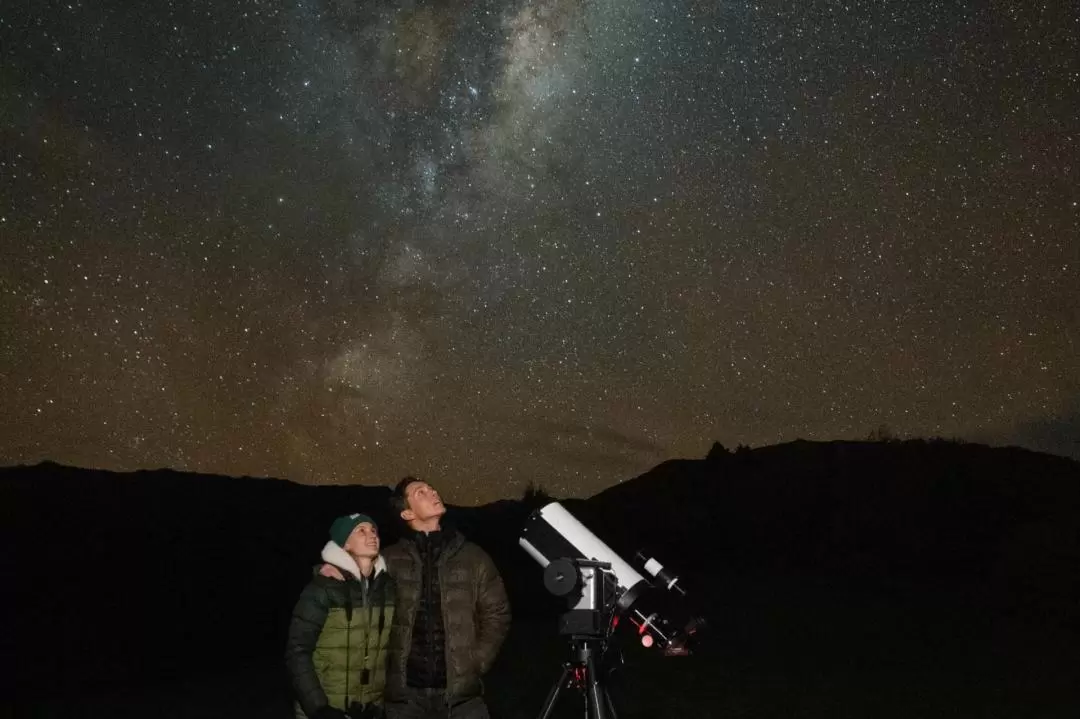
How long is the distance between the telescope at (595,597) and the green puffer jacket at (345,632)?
728 millimetres

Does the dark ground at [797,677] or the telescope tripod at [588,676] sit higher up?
the telescope tripod at [588,676]

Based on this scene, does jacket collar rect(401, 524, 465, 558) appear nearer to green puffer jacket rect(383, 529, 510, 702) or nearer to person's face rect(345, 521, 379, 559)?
green puffer jacket rect(383, 529, 510, 702)

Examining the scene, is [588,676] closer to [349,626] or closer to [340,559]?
[349,626]

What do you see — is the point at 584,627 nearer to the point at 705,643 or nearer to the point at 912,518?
the point at 705,643

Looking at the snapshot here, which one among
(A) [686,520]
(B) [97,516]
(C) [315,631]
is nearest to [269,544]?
(B) [97,516]

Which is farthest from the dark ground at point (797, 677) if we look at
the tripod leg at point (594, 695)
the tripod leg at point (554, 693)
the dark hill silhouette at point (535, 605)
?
the tripod leg at point (594, 695)

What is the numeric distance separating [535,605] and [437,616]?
936 inches

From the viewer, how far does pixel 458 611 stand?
3.96 meters

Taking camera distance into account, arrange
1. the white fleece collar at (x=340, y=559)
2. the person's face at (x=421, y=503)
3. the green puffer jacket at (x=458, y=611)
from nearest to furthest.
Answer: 1. the white fleece collar at (x=340, y=559)
2. the green puffer jacket at (x=458, y=611)
3. the person's face at (x=421, y=503)

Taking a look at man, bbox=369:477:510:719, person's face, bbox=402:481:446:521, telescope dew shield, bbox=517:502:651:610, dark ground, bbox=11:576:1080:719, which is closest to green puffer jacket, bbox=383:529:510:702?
man, bbox=369:477:510:719

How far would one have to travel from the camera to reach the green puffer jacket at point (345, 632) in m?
3.60

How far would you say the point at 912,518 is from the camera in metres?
34.5

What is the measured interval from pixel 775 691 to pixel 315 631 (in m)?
14.8

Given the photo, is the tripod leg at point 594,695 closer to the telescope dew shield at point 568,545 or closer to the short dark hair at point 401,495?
the telescope dew shield at point 568,545
